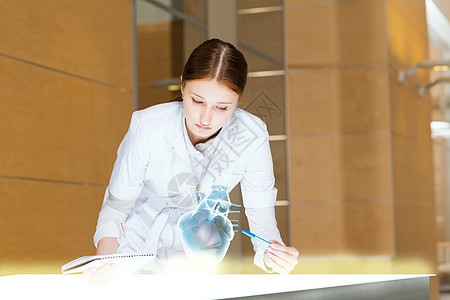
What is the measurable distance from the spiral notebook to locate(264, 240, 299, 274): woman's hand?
376 mm

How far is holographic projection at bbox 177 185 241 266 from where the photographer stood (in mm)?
1906

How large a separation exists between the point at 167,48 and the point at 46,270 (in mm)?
1655

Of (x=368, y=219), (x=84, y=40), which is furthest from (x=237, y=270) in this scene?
(x=84, y=40)

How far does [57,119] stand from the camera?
3625mm

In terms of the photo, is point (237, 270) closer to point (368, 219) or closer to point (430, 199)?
point (368, 219)

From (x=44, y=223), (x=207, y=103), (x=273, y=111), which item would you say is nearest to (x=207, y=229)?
(x=207, y=103)

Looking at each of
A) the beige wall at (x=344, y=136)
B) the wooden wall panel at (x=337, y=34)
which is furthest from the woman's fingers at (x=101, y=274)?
the wooden wall panel at (x=337, y=34)

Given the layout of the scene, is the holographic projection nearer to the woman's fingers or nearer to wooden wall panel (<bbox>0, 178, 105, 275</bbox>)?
the woman's fingers

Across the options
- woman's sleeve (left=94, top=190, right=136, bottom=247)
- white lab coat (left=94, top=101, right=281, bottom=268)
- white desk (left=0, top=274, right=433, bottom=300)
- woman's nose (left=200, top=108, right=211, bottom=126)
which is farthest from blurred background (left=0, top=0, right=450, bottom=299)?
white desk (left=0, top=274, right=433, bottom=300)

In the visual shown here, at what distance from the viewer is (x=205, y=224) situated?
1910 millimetres

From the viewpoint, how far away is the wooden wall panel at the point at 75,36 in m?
3.39

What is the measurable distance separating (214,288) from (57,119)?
243 cm

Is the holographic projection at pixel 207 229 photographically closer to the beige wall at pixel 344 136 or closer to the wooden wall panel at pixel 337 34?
the beige wall at pixel 344 136

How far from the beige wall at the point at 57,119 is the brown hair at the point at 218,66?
1641 millimetres
